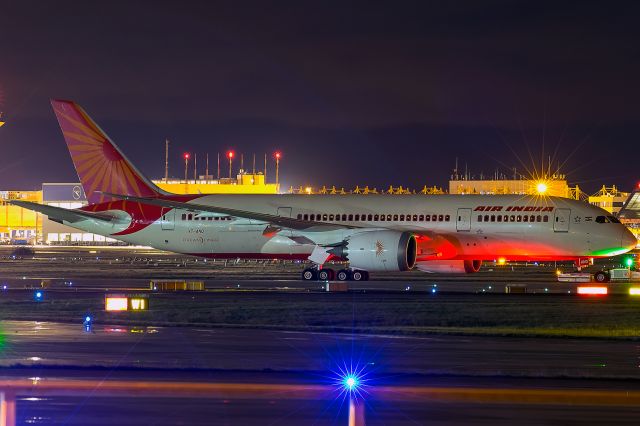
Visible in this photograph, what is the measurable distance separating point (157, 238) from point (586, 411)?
47626mm

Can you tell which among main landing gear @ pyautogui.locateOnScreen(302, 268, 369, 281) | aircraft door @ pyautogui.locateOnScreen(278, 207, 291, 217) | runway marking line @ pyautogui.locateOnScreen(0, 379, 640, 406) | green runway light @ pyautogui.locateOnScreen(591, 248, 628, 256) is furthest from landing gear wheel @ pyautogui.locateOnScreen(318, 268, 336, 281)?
runway marking line @ pyautogui.locateOnScreen(0, 379, 640, 406)

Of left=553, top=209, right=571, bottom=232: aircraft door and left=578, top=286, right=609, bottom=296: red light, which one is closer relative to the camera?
left=578, top=286, right=609, bottom=296: red light

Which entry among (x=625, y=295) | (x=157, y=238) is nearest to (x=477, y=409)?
(x=625, y=295)

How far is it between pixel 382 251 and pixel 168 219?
15.6 m

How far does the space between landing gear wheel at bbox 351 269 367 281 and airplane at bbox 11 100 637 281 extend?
0.18ft

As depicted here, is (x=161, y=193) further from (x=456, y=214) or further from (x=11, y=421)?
(x=11, y=421)

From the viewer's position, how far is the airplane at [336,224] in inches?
2208

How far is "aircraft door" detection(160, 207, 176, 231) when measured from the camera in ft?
206

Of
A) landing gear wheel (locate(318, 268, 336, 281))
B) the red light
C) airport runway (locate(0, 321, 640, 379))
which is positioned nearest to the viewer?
airport runway (locate(0, 321, 640, 379))

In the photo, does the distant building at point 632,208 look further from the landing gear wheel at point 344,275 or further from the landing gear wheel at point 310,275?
the landing gear wheel at point 310,275

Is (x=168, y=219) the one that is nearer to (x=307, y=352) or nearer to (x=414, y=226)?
(x=414, y=226)

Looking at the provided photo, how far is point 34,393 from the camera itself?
19.6 metres

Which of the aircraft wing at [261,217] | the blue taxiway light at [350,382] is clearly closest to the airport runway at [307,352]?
the blue taxiway light at [350,382]

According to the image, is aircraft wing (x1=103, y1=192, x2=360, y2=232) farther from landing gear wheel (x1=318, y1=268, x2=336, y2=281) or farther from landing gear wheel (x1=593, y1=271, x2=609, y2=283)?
landing gear wheel (x1=593, y1=271, x2=609, y2=283)
